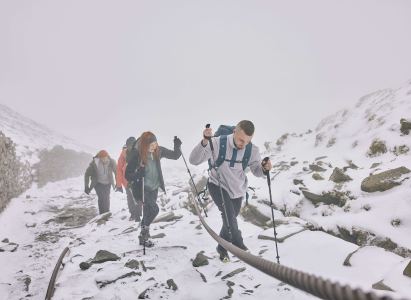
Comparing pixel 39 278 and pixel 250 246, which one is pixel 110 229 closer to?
pixel 39 278

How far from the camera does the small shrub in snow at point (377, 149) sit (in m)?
9.26

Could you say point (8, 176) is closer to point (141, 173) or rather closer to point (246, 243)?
point (141, 173)

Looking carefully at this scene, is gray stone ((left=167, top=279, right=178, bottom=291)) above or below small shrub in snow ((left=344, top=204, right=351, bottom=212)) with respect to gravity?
below

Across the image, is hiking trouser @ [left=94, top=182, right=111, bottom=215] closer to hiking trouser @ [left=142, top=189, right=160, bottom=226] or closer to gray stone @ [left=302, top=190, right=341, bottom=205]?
hiking trouser @ [left=142, top=189, right=160, bottom=226]

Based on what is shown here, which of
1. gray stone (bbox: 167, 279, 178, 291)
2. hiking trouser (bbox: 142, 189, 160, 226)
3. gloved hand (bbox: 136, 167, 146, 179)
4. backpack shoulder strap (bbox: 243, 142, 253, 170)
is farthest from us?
hiking trouser (bbox: 142, 189, 160, 226)

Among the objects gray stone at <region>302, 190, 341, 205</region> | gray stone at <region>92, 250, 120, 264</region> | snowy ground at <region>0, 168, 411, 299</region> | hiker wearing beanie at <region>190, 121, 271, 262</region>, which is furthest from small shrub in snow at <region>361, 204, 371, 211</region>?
gray stone at <region>92, 250, 120, 264</region>

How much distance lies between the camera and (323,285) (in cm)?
98

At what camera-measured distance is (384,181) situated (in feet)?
18.9

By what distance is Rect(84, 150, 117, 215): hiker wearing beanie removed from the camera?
26.7 ft

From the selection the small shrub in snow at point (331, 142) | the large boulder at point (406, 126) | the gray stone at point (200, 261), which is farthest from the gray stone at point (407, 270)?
the small shrub in snow at point (331, 142)

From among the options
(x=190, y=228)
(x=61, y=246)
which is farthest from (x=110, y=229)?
(x=190, y=228)

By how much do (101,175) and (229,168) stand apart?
647 centimetres

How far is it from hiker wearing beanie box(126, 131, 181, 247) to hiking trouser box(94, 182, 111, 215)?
4.05m

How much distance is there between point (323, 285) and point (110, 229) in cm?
749
